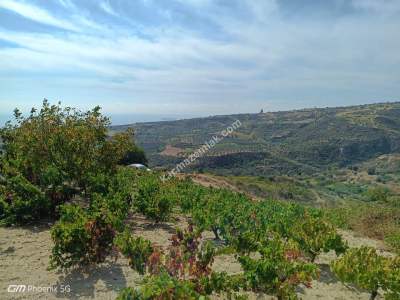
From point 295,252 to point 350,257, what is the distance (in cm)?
103

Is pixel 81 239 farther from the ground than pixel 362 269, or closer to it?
farther from the ground

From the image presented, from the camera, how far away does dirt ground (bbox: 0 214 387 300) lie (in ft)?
22.2

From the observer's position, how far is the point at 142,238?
23.6ft

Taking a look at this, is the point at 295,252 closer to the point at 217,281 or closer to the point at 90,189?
the point at 217,281

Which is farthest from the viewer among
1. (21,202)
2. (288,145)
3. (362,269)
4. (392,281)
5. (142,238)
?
(288,145)

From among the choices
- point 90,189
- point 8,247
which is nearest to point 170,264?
point 8,247

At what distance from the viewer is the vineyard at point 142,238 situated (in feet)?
20.3

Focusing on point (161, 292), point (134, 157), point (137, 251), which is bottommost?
point (134, 157)

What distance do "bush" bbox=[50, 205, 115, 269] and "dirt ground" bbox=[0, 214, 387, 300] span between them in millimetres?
262

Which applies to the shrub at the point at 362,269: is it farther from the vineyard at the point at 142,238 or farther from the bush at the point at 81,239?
the bush at the point at 81,239

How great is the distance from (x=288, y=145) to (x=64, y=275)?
124523mm

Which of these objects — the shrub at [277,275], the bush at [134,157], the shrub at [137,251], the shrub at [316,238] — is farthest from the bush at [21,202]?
the bush at [134,157]

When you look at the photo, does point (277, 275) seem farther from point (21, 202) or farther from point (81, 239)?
point (21, 202)

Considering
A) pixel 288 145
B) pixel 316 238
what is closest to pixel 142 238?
pixel 316 238
